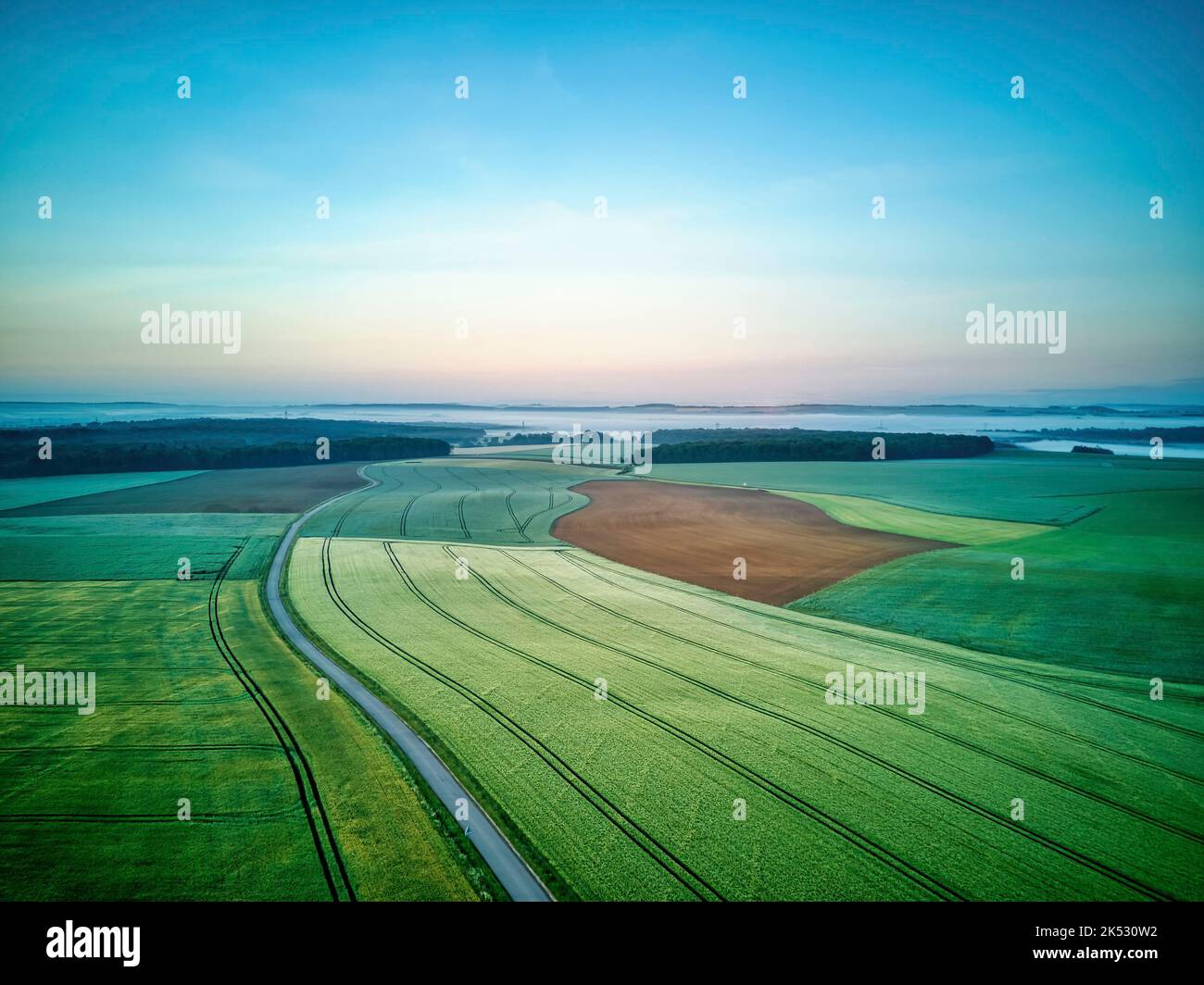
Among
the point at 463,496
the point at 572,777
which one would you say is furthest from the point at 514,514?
the point at 572,777

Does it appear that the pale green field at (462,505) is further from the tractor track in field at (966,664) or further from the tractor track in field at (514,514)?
the tractor track in field at (966,664)

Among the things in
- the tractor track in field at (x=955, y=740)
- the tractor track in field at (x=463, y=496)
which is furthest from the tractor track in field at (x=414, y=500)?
the tractor track in field at (x=955, y=740)

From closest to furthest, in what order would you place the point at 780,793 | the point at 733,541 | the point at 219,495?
the point at 780,793, the point at 733,541, the point at 219,495

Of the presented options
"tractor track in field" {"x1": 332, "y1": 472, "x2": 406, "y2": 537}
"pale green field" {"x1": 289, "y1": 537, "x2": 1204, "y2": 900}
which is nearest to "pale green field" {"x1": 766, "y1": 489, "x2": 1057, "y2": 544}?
"pale green field" {"x1": 289, "y1": 537, "x2": 1204, "y2": 900}

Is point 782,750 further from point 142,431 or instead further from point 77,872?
point 142,431

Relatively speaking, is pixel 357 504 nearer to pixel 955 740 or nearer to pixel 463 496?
pixel 463 496

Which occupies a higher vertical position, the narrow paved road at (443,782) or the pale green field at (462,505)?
the pale green field at (462,505)
